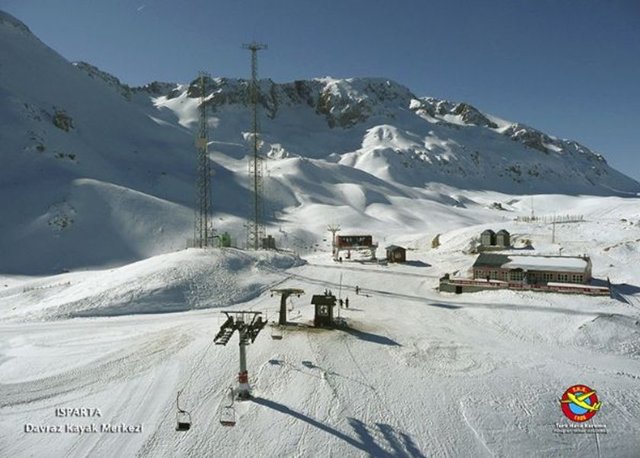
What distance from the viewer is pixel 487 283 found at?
36156 millimetres

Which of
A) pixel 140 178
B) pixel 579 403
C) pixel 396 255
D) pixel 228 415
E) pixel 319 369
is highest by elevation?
pixel 140 178

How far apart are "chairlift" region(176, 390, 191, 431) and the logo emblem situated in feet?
52.6

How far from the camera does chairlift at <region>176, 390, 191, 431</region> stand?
1619 centimetres

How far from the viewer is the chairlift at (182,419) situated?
16188 mm

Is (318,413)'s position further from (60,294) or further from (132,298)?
(60,294)

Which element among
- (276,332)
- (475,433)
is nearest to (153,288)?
(276,332)

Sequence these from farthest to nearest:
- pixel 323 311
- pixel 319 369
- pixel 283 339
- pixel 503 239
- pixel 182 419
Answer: pixel 503 239, pixel 323 311, pixel 283 339, pixel 319 369, pixel 182 419

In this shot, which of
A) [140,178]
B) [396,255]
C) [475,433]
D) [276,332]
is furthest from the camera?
[140,178]

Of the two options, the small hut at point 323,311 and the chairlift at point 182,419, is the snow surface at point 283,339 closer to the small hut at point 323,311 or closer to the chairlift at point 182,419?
the chairlift at point 182,419

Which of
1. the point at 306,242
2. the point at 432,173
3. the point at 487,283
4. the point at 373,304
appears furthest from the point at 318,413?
the point at 432,173

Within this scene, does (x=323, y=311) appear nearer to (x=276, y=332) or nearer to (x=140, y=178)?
(x=276, y=332)

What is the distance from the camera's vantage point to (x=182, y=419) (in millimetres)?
17562

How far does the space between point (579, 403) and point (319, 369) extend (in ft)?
39.5

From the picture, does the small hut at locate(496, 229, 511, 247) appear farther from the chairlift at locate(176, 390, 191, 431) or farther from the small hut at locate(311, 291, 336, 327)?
the chairlift at locate(176, 390, 191, 431)
